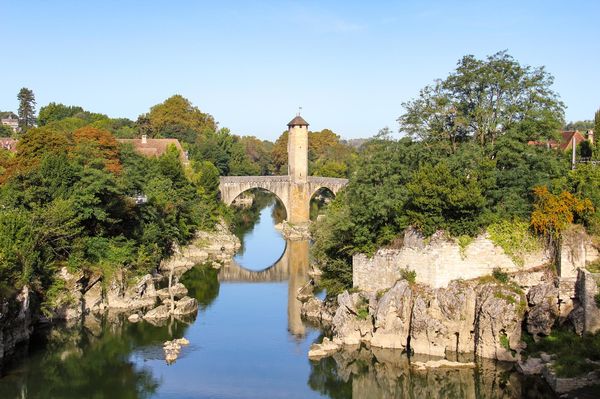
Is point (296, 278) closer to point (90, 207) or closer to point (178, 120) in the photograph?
point (90, 207)

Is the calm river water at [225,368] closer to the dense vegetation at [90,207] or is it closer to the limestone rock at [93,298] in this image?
the limestone rock at [93,298]

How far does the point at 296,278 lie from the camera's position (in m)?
38.5

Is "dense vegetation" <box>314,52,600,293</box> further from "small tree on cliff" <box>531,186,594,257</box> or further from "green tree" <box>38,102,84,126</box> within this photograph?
"green tree" <box>38,102,84,126</box>

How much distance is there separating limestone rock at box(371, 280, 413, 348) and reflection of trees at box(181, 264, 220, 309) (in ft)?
33.1

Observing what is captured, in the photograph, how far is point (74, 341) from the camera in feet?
87.2

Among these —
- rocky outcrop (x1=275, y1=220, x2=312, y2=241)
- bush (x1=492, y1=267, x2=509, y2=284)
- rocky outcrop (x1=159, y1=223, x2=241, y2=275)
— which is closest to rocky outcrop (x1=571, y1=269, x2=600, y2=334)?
bush (x1=492, y1=267, x2=509, y2=284)

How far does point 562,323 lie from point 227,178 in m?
37.5

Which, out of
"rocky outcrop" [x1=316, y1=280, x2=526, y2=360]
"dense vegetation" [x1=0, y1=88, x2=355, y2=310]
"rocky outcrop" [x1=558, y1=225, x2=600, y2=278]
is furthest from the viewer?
"dense vegetation" [x1=0, y1=88, x2=355, y2=310]

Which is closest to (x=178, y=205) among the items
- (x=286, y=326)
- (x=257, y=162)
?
(x=286, y=326)

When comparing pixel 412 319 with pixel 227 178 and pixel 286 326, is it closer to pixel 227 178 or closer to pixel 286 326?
pixel 286 326

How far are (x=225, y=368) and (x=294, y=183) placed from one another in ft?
110

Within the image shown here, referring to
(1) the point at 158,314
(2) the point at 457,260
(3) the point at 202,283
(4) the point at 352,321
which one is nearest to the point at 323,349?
(4) the point at 352,321

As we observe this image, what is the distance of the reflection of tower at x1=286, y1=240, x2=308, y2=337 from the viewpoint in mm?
28750

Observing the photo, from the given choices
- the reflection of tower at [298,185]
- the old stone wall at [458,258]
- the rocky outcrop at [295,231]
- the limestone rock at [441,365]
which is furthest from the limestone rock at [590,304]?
the reflection of tower at [298,185]
